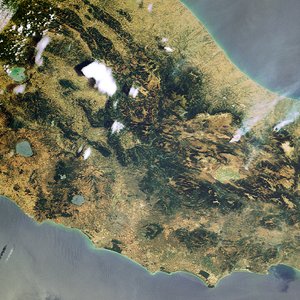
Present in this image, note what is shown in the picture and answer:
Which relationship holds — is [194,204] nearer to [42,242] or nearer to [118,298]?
[118,298]

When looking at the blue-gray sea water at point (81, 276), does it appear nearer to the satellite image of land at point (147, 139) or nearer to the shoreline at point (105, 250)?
the shoreline at point (105, 250)

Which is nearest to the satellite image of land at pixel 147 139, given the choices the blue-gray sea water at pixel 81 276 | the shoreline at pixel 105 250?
the shoreline at pixel 105 250

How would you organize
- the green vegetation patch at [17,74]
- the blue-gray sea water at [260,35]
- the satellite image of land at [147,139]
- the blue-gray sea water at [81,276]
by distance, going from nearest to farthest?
the blue-gray sea water at [260,35] < the satellite image of land at [147,139] < the green vegetation patch at [17,74] < the blue-gray sea water at [81,276]

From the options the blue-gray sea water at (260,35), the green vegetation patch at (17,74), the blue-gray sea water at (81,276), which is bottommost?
the blue-gray sea water at (81,276)

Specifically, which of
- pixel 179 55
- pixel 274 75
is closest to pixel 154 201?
pixel 179 55

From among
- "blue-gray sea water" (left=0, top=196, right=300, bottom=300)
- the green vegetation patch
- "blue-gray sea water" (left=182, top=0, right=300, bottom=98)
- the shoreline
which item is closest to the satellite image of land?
the green vegetation patch

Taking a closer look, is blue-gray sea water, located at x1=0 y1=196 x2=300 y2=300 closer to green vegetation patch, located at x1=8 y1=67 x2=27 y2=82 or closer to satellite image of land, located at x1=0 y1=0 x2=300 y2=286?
satellite image of land, located at x1=0 y1=0 x2=300 y2=286

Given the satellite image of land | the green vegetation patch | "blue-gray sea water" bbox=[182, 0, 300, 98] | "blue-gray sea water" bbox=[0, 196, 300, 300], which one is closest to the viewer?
"blue-gray sea water" bbox=[182, 0, 300, 98]
